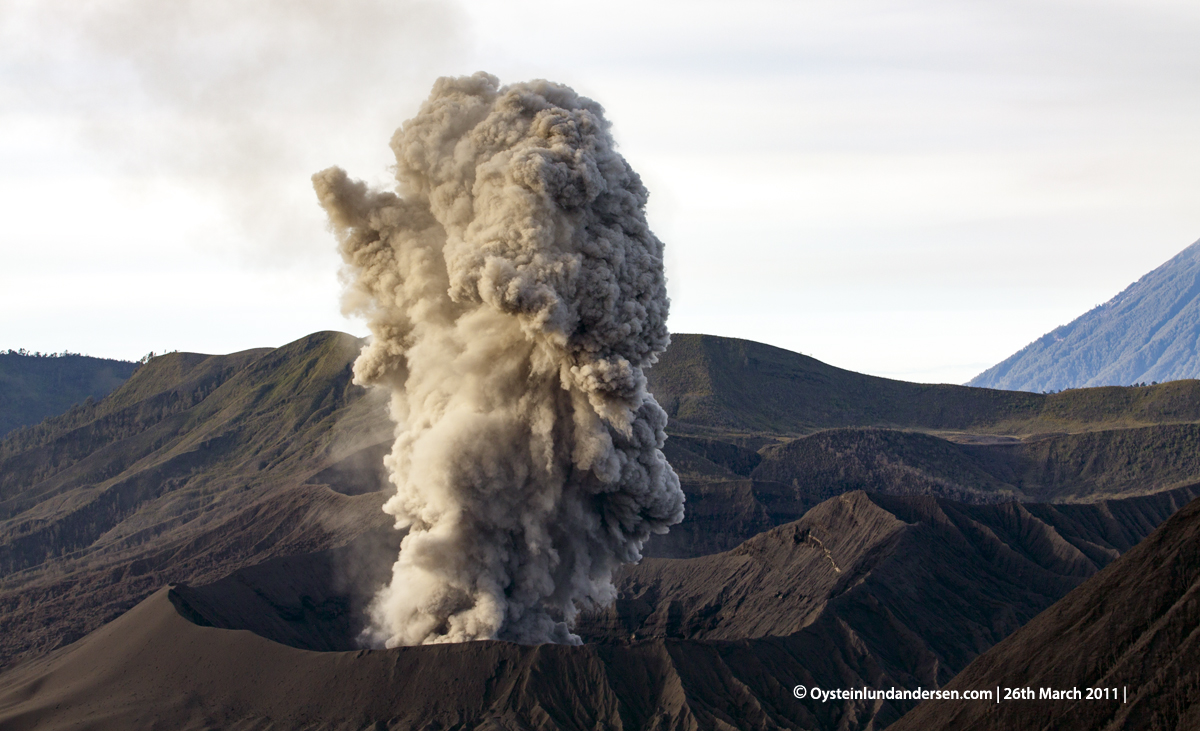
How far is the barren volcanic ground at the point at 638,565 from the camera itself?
1925 inches

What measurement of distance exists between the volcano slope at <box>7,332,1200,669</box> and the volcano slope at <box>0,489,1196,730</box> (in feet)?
44.3

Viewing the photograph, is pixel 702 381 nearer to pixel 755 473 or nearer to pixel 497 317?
pixel 755 473

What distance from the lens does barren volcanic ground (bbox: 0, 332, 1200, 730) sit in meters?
48.9

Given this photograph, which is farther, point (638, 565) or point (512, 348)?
point (638, 565)

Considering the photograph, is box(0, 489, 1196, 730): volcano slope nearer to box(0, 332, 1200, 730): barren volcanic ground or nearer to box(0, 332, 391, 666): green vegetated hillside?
box(0, 332, 1200, 730): barren volcanic ground

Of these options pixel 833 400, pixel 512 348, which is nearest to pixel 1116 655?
pixel 512 348

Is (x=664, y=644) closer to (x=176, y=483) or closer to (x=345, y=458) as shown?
(x=345, y=458)

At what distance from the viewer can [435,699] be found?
47562 mm

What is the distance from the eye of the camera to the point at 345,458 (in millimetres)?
114000

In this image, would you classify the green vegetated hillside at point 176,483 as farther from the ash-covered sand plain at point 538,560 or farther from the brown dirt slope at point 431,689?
the brown dirt slope at point 431,689

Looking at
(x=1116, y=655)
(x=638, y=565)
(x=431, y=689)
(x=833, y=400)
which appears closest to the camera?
(x=1116, y=655)

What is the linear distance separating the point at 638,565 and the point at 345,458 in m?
44.9

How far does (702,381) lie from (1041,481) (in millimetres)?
46516

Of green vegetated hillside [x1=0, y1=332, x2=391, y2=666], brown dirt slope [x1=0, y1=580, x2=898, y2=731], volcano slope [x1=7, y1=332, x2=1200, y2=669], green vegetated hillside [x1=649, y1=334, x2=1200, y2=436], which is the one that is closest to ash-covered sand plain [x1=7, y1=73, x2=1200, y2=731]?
brown dirt slope [x1=0, y1=580, x2=898, y2=731]
